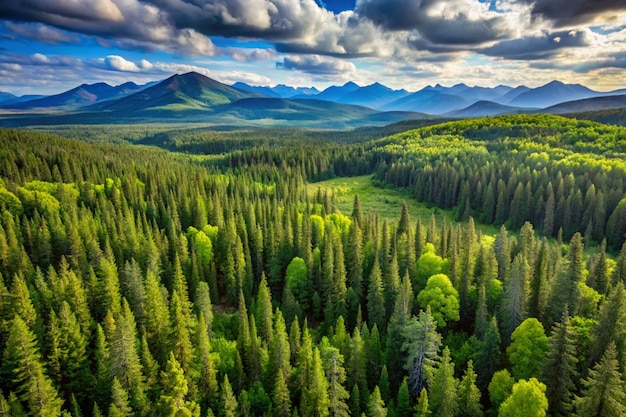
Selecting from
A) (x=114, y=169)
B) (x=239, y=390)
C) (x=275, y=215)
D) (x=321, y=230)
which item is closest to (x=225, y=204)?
(x=275, y=215)

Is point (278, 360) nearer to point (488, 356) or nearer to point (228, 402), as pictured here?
point (228, 402)

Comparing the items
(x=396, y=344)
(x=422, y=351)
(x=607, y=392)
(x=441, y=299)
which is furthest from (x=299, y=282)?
(x=607, y=392)

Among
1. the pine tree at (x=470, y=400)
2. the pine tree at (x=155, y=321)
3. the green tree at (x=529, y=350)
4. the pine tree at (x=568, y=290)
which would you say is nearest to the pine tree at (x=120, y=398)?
the pine tree at (x=155, y=321)

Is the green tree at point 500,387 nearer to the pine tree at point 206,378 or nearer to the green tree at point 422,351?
the green tree at point 422,351

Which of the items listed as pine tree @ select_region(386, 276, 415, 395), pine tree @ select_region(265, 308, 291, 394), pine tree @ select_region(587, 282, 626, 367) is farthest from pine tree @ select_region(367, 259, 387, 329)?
pine tree @ select_region(587, 282, 626, 367)

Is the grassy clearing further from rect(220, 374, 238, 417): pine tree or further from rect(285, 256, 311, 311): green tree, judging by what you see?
rect(220, 374, 238, 417): pine tree
